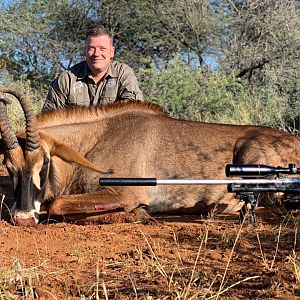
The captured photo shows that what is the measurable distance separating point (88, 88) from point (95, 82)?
0.11 meters

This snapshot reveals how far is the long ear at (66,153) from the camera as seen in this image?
5.33 metres

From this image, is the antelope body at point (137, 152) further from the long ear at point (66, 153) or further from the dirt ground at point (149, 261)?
the dirt ground at point (149, 261)

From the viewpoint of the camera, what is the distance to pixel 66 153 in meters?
5.46

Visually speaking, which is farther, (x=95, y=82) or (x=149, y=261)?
(x=95, y=82)

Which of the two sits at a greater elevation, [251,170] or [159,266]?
[251,170]

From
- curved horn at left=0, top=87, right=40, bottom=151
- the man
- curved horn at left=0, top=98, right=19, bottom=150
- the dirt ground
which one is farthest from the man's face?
the dirt ground

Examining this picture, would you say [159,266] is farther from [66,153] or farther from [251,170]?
[66,153]

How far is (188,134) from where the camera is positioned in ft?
20.2

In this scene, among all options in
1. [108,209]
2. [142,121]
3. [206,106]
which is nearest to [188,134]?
[142,121]

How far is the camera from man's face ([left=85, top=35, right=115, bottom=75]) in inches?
276

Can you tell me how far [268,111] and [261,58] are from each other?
356cm

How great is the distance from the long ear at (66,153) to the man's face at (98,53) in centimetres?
167

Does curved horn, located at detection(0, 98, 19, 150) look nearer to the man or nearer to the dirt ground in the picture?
the dirt ground

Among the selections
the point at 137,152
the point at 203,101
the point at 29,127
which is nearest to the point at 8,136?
the point at 29,127
